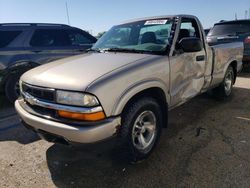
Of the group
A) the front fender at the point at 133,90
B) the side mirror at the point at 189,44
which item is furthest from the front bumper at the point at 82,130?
the side mirror at the point at 189,44

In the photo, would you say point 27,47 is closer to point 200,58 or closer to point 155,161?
point 200,58

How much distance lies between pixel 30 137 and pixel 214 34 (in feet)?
23.1

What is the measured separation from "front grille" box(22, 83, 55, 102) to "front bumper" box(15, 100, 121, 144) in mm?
240

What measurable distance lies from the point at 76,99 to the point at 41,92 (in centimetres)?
52

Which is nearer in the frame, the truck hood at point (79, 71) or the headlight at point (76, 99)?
the headlight at point (76, 99)

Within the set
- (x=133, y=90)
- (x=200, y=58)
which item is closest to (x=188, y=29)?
(x=200, y=58)

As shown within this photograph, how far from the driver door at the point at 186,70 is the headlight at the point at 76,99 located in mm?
1397

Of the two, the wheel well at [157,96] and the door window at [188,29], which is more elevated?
the door window at [188,29]

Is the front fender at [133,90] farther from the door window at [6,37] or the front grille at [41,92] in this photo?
the door window at [6,37]

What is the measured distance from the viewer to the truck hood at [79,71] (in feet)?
8.72

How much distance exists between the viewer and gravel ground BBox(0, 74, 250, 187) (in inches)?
113

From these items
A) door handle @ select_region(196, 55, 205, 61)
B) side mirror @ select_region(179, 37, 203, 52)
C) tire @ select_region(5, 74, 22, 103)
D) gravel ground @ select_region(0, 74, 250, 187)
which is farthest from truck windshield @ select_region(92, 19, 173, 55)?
tire @ select_region(5, 74, 22, 103)

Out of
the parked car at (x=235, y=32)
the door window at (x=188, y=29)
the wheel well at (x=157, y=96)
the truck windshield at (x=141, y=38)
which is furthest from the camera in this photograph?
the parked car at (x=235, y=32)

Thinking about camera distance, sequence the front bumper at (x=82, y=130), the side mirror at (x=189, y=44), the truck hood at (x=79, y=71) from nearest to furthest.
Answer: the front bumper at (x=82, y=130), the truck hood at (x=79, y=71), the side mirror at (x=189, y=44)
